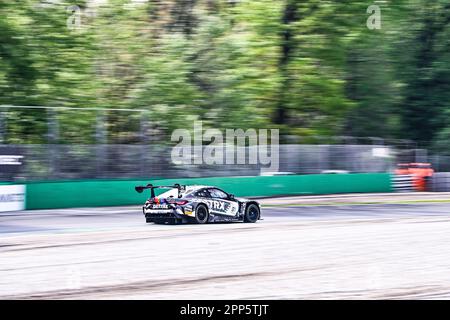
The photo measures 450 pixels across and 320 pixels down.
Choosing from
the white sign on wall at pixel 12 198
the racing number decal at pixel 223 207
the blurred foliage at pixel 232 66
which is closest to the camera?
the racing number decal at pixel 223 207

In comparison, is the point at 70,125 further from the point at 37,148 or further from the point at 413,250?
the point at 413,250

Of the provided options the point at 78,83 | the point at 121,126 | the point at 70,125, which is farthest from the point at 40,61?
the point at 70,125

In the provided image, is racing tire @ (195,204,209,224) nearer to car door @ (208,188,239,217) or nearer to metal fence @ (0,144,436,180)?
car door @ (208,188,239,217)

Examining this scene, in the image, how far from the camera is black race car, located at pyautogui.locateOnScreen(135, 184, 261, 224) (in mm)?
20953

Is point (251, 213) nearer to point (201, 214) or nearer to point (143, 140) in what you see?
point (201, 214)

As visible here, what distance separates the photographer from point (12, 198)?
85.9 ft

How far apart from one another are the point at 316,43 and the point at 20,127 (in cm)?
A: 2284

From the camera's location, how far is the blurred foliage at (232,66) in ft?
119

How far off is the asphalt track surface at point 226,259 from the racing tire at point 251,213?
12.7 inches

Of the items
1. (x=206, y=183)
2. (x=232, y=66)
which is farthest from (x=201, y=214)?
(x=232, y=66)

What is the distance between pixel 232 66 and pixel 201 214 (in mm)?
23096

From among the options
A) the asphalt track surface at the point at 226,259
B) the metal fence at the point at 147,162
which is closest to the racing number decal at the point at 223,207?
the asphalt track surface at the point at 226,259

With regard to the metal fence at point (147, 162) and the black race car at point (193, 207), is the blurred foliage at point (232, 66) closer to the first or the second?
the metal fence at point (147, 162)

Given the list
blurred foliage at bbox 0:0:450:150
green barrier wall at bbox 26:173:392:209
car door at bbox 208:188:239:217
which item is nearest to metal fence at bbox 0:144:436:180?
green barrier wall at bbox 26:173:392:209
